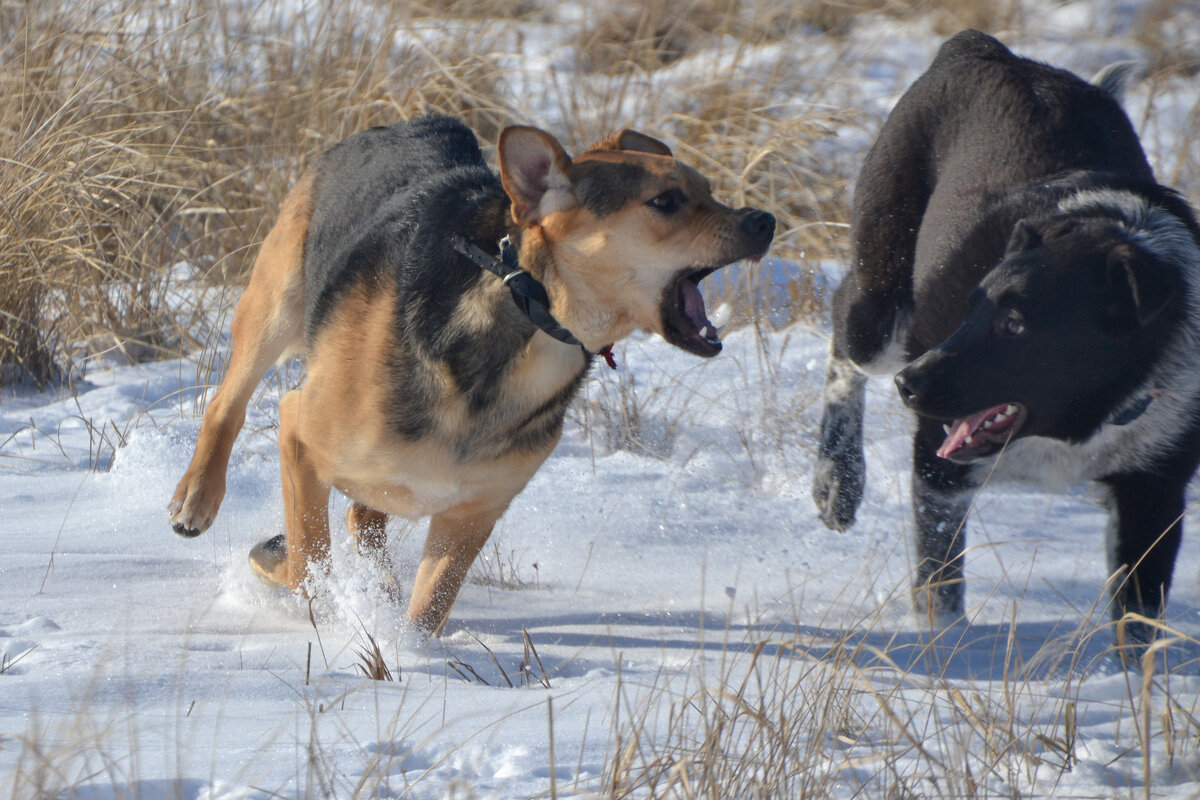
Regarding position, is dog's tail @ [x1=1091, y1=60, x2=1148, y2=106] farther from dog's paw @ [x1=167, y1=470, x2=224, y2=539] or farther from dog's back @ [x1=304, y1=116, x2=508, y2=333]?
dog's paw @ [x1=167, y1=470, x2=224, y2=539]

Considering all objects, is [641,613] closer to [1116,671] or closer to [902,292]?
[1116,671]

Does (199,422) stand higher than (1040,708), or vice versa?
(1040,708)

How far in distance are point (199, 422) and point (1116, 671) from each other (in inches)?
143

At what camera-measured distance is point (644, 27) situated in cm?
1023

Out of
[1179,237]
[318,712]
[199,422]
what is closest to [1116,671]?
[1179,237]

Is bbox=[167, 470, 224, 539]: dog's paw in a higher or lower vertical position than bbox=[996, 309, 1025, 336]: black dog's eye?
lower

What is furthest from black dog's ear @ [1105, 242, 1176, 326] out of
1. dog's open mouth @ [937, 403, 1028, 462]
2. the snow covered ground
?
the snow covered ground

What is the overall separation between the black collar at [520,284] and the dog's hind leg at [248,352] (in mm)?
1127

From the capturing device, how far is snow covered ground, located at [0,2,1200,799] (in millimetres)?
2227

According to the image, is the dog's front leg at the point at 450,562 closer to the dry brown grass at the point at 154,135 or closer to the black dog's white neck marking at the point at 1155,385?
the black dog's white neck marking at the point at 1155,385

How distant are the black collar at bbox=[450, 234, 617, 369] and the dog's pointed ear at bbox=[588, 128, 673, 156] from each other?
0.56m

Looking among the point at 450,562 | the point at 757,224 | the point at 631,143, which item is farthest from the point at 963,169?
the point at 450,562

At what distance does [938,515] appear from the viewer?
398cm

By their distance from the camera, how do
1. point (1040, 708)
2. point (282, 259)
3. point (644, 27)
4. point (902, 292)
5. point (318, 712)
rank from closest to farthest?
point (318, 712) → point (1040, 708) → point (282, 259) → point (902, 292) → point (644, 27)
